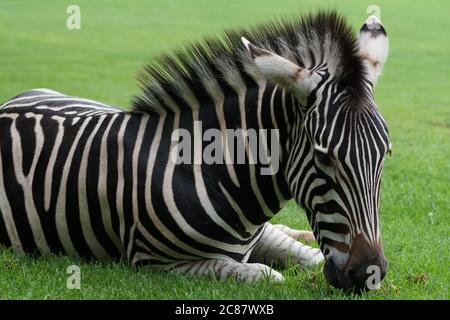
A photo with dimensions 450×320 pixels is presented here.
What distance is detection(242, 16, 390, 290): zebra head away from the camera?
499 cm

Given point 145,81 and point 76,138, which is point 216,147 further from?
point 76,138

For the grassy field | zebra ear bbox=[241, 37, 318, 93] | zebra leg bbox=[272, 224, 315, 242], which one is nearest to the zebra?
zebra ear bbox=[241, 37, 318, 93]

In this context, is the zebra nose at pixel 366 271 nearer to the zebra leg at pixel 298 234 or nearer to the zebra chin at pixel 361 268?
the zebra chin at pixel 361 268

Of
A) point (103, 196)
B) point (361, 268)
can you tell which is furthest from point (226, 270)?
point (361, 268)

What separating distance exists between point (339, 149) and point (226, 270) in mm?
1347

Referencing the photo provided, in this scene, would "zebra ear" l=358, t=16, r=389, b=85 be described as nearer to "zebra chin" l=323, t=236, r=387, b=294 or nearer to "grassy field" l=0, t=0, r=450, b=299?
"zebra chin" l=323, t=236, r=387, b=294

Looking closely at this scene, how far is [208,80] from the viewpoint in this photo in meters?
5.95

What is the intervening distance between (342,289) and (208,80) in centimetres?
177

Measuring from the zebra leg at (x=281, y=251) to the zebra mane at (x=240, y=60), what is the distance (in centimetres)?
135

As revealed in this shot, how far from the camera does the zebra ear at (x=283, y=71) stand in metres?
5.19

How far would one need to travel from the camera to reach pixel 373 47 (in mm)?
5586

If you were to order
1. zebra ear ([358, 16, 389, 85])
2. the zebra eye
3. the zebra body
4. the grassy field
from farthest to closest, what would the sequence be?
the zebra body < the grassy field < zebra ear ([358, 16, 389, 85]) < the zebra eye

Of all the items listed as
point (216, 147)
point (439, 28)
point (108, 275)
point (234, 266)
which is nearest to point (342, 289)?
point (234, 266)

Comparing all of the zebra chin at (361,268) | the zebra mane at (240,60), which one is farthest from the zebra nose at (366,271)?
the zebra mane at (240,60)
